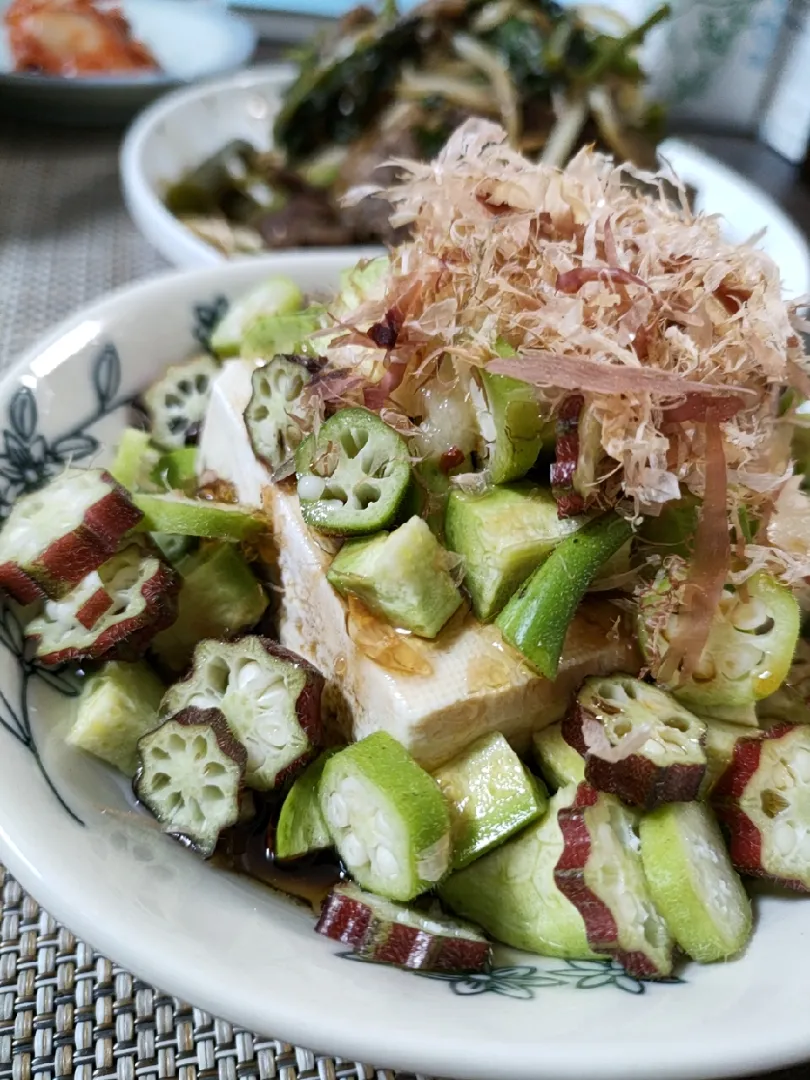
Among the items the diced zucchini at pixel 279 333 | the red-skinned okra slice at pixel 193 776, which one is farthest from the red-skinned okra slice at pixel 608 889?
the diced zucchini at pixel 279 333

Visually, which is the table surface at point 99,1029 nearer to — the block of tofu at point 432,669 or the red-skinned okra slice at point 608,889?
the red-skinned okra slice at point 608,889

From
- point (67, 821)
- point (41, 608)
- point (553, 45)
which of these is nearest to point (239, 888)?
point (67, 821)

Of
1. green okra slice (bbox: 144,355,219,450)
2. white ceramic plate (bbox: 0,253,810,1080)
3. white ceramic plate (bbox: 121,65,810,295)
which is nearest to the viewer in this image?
white ceramic plate (bbox: 0,253,810,1080)

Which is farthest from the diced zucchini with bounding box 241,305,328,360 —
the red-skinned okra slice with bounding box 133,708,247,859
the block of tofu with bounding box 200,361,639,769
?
the red-skinned okra slice with bounding box 133,708,247,859

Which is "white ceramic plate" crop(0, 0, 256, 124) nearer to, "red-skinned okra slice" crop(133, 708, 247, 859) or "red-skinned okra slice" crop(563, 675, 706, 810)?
"red-skinned okra slice" crop(133, 708, 247, 859)

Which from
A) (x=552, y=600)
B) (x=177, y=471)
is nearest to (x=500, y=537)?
(x=552, y=600)

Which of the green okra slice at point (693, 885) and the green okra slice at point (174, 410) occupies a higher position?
the green okra slice at point (693, 885)

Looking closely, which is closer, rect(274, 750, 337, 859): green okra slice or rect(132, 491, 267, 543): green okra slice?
rect(274, 750, 337, 859): green okra slice

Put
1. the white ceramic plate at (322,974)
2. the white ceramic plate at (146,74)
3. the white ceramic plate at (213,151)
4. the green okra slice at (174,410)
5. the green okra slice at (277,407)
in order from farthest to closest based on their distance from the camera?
the white ceramic plate at (146,74) < the white ceramic plate at (213,151) < the green okra slice at (174,410) < the green okra slice at (277,407) < the white ceramic plate at (322,974)
